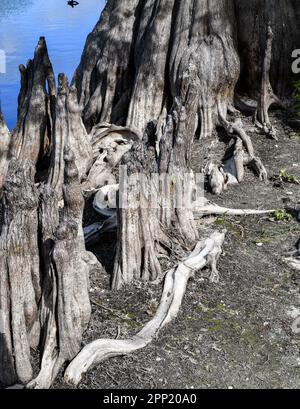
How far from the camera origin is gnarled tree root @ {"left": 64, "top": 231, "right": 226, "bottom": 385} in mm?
4617

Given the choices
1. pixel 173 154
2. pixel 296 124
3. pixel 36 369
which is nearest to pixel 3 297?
pixel 36 369

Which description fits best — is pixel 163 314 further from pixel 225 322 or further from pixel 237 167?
pixel 237 167

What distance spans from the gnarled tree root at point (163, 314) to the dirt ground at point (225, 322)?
0.20 ft

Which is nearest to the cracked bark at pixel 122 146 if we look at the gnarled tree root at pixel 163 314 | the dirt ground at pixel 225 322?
the gnarled tree root at pixel 163 314

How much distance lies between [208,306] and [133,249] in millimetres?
836

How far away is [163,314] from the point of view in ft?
16.9

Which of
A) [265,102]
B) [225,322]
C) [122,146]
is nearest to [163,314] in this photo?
[225,322]

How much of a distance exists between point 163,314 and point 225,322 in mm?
515

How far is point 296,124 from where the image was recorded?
30.3 feet

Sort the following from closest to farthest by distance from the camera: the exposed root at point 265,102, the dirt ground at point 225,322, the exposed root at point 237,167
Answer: the dirt ground at point 225,322
the exposed root at point 237,167
the exposed root at point 265,102

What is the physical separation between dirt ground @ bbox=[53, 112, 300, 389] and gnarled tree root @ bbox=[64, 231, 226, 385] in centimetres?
6

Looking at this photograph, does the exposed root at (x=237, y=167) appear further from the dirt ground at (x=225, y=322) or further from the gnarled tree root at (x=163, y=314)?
the gnarled tree root at (x=163, y=314)

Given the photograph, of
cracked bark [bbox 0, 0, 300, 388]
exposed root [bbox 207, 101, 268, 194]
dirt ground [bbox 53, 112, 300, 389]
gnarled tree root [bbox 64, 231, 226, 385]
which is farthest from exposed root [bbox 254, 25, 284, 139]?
gnarled tree root [bbox 64, 231, 226, 385]

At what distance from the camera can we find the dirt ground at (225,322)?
181 inches
